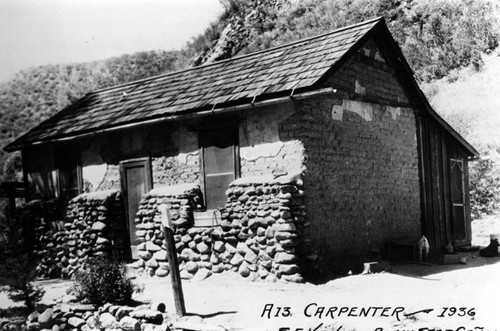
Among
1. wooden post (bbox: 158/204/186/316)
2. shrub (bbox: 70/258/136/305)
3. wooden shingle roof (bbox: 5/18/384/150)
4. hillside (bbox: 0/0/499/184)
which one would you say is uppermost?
hillside (bbox: 0/0/499/184)

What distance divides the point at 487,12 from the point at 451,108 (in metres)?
5.10

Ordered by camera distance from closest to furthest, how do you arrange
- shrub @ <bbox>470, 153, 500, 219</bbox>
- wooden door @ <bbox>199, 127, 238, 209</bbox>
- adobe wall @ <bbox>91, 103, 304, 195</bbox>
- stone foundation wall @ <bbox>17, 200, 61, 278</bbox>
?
adobe wall @ <bbox>91, 103, 304, 195</bbox>
wooden door @ <bbox>199, 127, 238, 209</bbox>
stone foundation wall @ <bbox>17, 200, 61, 278</bbox>
shrub @ <bbox>470, 153, 500, 219</bbox>

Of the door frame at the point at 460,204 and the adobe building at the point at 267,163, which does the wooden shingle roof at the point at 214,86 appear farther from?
the door frame at the point at 460,204

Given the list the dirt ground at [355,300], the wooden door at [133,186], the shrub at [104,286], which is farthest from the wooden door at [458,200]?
the shrub at [104,286]

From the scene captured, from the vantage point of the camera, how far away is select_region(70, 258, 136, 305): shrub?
7.33 m

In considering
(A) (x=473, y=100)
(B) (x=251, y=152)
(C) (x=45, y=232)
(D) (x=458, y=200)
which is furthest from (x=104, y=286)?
(A) (x=473, y=100)

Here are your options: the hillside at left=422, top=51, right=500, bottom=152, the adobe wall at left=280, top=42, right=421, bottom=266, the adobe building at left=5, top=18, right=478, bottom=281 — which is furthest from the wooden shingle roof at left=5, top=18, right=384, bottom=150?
the hillside at left=422, top=51, right=500, bottom=152

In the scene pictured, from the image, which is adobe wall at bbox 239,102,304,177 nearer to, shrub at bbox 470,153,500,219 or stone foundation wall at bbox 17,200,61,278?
stone foundation wall at bbox 17,200,61,278

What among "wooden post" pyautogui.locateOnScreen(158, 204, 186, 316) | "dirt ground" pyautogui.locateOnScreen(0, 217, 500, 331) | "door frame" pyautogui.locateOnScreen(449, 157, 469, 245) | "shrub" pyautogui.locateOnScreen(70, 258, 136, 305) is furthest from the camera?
"door frame" pyautogui.locateOnScreen(449, 157, 469, 245)

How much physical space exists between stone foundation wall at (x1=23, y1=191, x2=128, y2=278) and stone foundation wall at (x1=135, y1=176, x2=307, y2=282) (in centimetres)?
136

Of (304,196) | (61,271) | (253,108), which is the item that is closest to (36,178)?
(61,271)

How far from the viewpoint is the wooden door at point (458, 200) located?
43.2 feet

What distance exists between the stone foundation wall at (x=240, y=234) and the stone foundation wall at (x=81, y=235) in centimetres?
136

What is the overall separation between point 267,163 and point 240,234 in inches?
56.9
